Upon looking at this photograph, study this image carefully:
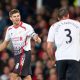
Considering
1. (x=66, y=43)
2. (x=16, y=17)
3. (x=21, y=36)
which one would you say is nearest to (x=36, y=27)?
(x=21, y=36)

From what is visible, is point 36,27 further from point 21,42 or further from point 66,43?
point 66,43

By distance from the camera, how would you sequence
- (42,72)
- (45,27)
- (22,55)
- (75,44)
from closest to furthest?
(75,44) < (22,55) < (42,72) < (45,27)

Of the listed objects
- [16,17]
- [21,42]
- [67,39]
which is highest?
[16,17]

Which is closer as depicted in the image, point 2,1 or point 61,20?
point 61,20

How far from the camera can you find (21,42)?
602 inches

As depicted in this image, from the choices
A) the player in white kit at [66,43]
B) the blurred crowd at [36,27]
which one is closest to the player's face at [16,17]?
the player in white kit at [66,43]

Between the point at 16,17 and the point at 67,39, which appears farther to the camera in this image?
the point at 16,17

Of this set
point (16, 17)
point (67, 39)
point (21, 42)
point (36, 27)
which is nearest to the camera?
point (67, 39)

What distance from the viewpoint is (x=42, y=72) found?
18.2 m

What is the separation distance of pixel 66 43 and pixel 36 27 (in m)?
6.05

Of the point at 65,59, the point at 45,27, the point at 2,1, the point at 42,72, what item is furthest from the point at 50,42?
the point at 2,1

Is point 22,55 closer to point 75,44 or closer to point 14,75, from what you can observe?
point 14,75

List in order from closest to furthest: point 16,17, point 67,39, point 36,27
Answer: point 67,39 < point 16,17 < point 36,27

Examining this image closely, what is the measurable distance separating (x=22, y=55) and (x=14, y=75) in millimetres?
507
